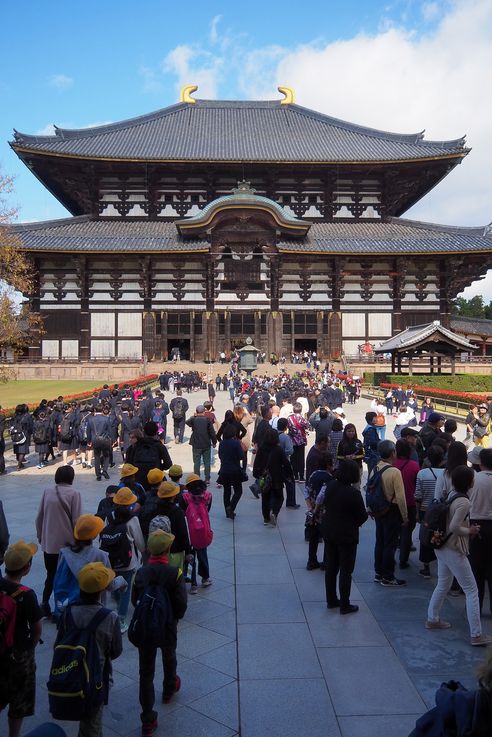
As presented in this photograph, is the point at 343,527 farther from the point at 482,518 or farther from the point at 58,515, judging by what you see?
the point at 58,515

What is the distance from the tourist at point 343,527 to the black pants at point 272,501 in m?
2.71

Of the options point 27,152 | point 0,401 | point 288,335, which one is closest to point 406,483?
point 0,401

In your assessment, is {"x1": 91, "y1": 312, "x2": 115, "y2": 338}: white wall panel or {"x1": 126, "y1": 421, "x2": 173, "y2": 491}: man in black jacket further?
{"x1": 91, "y1": 312, "x2": 115, "y2": 338}: white wall panel

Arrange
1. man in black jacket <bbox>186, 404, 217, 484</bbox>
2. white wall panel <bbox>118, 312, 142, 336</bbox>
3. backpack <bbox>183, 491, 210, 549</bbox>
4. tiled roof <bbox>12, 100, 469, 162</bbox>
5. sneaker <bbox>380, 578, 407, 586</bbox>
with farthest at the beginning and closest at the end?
tiled roof <bbox>12, 100, 469, 162</bbox> < white wall panel <bbox>118, 312, 142, 336</bbox> < man in black jacket <bbox>186, 404, 217, 484</bbox> < sneaker <bbox>380, 578, 407, 586</bbox> < backpack <bbox>183, 491, 210, 549</bbox>

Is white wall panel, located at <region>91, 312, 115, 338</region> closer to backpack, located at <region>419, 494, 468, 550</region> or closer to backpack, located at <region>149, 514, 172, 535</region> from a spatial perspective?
backpack, located at <region>149, 514, 172, 535</region>

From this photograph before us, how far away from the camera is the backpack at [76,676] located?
304cm

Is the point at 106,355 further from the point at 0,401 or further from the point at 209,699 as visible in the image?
the point at 209,699

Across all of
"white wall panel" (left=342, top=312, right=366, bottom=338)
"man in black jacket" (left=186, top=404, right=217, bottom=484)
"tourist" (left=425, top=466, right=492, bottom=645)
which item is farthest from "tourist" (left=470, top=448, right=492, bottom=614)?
"white wall panel" (left=342, top=312, right=366, bottom=338)

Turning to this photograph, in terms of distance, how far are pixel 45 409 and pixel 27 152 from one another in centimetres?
3092

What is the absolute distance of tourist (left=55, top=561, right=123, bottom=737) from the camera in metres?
3.21

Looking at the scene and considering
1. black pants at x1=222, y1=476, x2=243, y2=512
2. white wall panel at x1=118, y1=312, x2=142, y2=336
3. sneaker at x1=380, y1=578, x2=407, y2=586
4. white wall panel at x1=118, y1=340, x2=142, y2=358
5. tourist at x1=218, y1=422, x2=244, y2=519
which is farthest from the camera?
white wall panel at x1=118, y1=312, x2=142, y2=336

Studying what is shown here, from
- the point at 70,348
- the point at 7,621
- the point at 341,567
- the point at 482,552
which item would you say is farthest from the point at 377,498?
the point at 70,348

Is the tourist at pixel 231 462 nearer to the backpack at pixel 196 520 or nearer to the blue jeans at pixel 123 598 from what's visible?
the backpack at pixel 196 520

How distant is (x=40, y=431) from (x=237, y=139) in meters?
38.5
